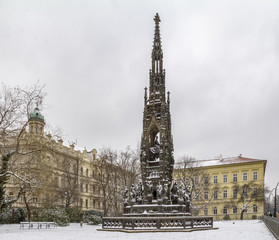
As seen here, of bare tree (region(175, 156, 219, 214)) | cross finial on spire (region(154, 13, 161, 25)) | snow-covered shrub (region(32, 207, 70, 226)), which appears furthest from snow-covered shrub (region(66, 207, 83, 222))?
cross finial on spire (region(154, 13, 161, 25))

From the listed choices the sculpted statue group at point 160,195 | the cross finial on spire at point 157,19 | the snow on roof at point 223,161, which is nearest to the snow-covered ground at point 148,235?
the sculpted statue group at point 160,195

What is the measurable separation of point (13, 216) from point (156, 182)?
17876mm

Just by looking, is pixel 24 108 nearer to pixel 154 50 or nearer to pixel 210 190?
pixel 154 50

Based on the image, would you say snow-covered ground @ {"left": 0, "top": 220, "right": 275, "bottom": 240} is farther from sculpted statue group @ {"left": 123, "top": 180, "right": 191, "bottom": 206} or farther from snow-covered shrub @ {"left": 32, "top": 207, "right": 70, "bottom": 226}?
snow-covered shrub @ {"left": 32, "top": 207, "right": 70, "bottom": 226}

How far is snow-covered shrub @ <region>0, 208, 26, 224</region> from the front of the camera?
33.6 metres

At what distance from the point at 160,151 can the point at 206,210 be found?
146 ft

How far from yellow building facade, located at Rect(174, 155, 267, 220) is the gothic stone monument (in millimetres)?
33871

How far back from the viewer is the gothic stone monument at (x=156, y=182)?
2069cm

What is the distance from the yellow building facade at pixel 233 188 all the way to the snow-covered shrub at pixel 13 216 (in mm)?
31041

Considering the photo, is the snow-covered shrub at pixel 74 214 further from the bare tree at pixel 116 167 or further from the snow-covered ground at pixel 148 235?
A: the snow-covered ground at pixel 148 235

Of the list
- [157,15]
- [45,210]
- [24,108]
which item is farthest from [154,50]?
[45,210]

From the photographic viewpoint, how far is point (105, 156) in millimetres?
44875

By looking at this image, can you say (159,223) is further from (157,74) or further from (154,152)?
(157,74)

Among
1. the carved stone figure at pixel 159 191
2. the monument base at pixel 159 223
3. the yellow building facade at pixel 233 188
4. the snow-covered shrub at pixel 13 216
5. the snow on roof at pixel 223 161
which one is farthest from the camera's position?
the snow on roof at pixel 223 161
